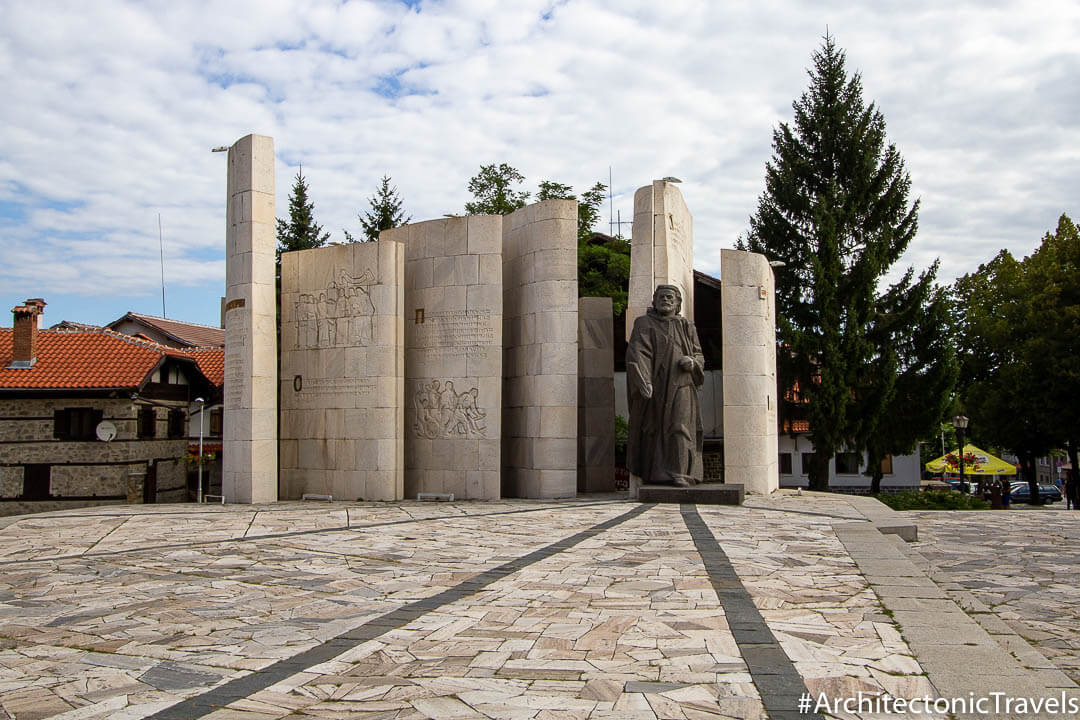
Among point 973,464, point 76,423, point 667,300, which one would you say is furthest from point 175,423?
point 973,464

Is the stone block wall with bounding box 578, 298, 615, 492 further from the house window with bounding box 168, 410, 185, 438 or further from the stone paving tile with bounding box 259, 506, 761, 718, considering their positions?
the house window with bounding box 168, 410, 185, 438

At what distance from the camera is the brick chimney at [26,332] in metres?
20.8

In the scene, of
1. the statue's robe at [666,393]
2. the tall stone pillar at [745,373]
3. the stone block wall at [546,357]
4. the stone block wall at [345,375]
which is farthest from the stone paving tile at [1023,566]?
the stone block wall at [345,375]

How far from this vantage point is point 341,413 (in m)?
15.8

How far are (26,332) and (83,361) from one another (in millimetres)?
1407

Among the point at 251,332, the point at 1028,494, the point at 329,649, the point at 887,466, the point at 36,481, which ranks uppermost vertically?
the point at 251,332

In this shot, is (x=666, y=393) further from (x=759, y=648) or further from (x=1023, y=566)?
(x=759, y=648)

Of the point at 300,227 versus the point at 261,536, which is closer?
the point at 261,536

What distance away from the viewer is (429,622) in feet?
19.0

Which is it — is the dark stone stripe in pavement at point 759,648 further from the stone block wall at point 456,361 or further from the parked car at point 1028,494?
the parked car at point 1028,494

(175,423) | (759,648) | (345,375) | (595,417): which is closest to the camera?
(759,648)

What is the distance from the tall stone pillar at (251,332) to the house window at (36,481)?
7.98 metres

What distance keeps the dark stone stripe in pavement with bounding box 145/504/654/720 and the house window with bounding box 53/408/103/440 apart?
53.0ft

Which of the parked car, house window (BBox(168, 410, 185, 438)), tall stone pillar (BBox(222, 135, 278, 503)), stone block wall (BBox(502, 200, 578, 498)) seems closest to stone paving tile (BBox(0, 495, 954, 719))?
tall stone pillar (BBox(222, 135, 278, 503))
